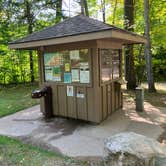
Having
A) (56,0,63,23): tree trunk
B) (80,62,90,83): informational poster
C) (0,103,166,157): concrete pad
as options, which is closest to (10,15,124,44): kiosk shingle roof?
(80,62,90,83): informational poster

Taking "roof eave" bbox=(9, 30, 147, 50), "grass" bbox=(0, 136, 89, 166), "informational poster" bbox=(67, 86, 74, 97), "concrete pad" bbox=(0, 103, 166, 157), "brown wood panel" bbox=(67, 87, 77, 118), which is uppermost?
"roof eave" bbox=(9, 30, 147, 50)

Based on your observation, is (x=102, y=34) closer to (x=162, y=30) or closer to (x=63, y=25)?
(x=63, y=25)

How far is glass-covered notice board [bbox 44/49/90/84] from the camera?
481 cm

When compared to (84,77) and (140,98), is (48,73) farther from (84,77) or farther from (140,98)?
(140,98)

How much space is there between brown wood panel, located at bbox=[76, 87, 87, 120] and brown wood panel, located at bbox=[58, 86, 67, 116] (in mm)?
432

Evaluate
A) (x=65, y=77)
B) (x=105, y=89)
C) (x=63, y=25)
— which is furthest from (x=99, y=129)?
(x=63, y=25)

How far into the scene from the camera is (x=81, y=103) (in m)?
5.02

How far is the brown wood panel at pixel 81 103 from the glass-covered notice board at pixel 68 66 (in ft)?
0.77

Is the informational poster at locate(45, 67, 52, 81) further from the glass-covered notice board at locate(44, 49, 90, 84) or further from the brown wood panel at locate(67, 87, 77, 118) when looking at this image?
the brown wood panel at locate(67, 87, 77, 118)

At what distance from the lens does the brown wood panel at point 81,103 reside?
16.2 ft

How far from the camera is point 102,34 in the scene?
3885 mm

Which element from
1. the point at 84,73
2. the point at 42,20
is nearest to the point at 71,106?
the point at 84,73

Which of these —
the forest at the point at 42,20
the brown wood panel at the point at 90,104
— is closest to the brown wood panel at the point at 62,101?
the brown wood panel at the point at 90,104

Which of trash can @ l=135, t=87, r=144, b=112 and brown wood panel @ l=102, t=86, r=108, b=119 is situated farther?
trash can @ l=135, t=87, r=144, b=112
